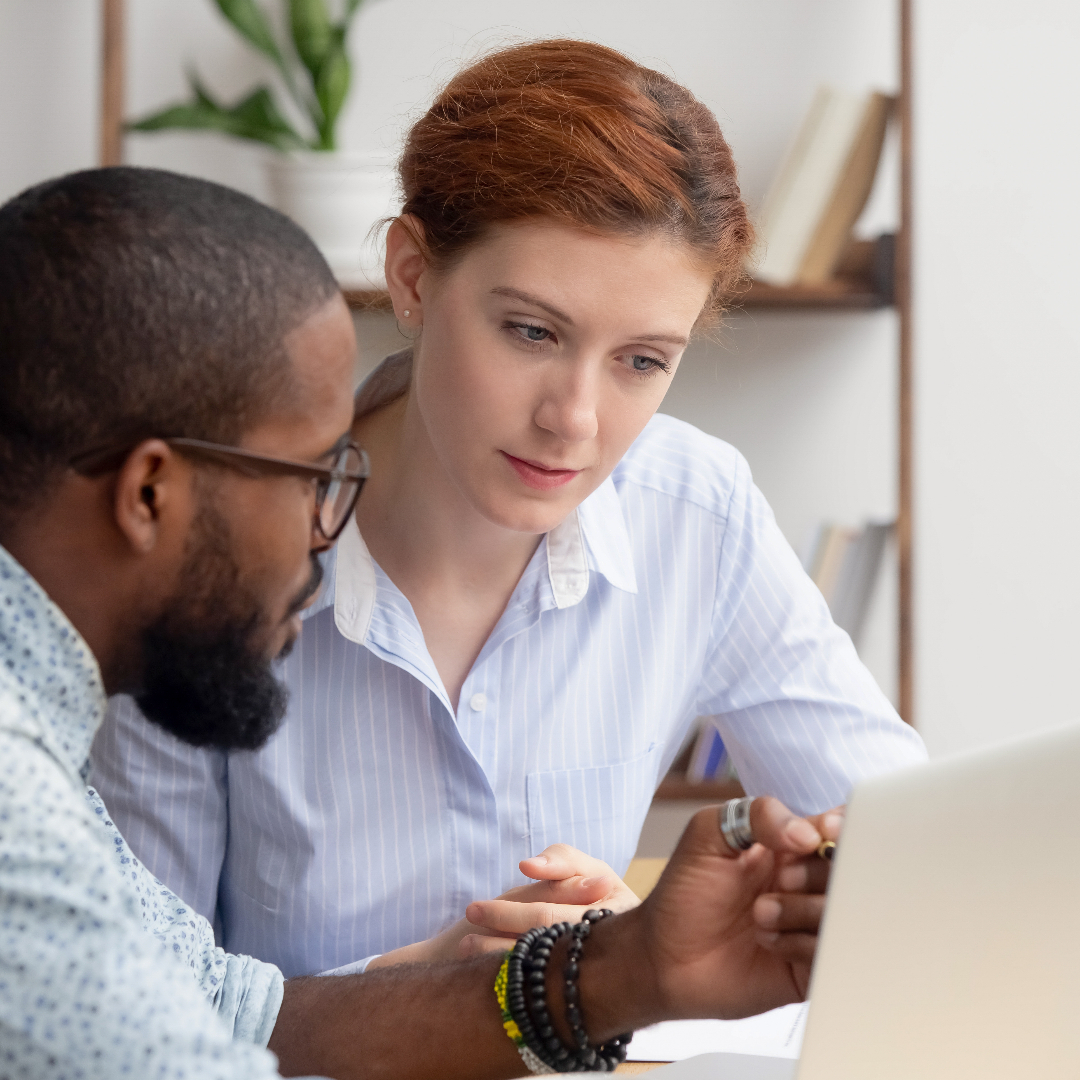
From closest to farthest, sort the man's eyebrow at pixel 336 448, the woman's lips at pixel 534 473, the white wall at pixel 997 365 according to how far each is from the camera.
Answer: the man's eyebrow at pixel 336 448
the woman's lips at pixel 534 473
the white wall at pixel 997 365

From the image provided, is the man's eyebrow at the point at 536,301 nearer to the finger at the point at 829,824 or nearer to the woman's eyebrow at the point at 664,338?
the woman's eyebrow at the point at 664,338

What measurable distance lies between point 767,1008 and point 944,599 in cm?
143

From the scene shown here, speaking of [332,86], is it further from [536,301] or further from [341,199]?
[536,301]

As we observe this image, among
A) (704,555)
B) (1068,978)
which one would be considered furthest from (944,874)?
(704,555)

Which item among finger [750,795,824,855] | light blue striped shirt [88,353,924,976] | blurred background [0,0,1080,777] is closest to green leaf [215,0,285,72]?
blurred background [0,0,1080,777]

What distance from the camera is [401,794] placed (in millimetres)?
1171

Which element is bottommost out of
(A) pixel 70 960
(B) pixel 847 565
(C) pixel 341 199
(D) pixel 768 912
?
(B) pixel 847 565

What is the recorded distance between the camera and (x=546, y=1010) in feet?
2.93

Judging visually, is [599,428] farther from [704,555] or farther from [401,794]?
[401,794]

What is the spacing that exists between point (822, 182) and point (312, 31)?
0.79 metres

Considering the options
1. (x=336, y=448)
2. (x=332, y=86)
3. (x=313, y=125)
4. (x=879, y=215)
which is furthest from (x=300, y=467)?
(x=879, y=215)

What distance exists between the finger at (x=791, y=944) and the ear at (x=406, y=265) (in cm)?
63

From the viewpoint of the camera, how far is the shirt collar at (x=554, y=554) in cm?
117

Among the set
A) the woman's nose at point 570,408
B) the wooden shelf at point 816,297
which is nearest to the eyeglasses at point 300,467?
the woman's nose at point 570,408
